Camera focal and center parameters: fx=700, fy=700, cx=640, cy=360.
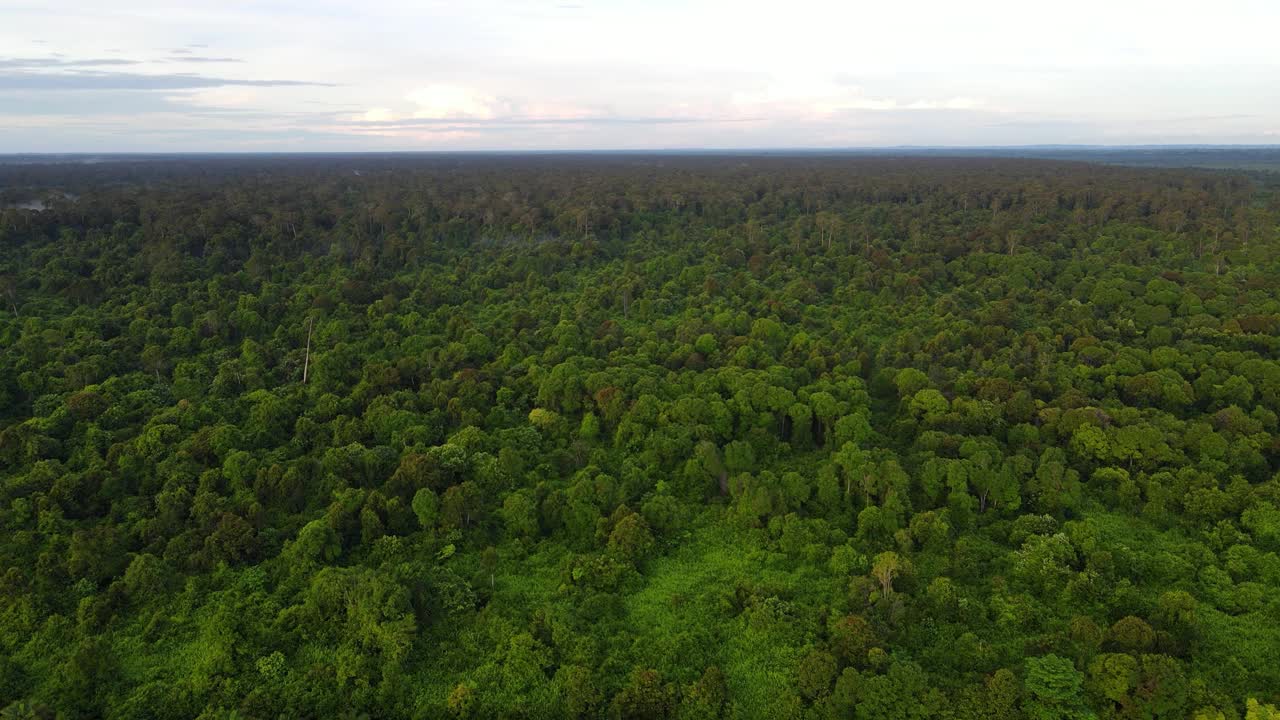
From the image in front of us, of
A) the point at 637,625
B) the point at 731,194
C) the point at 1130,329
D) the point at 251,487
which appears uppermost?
the point at 731,194

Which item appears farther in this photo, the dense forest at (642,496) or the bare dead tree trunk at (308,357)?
the bare dead tree trunk at (308,357)

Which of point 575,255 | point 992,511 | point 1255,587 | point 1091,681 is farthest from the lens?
point 575,255

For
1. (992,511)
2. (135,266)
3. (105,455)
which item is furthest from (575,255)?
(992,511)

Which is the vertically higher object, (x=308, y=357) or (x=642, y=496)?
(x=308, y=357)

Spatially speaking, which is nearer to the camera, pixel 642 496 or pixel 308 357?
pixel 642 496

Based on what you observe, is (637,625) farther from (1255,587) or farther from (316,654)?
(1255,587)

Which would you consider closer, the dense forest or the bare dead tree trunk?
the dense forest

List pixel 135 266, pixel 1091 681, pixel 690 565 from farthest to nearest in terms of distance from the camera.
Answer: pixel 135 266 → pixel 690 565 → pixel 1091 681

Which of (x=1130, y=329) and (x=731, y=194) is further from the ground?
(x=731, y=194)
